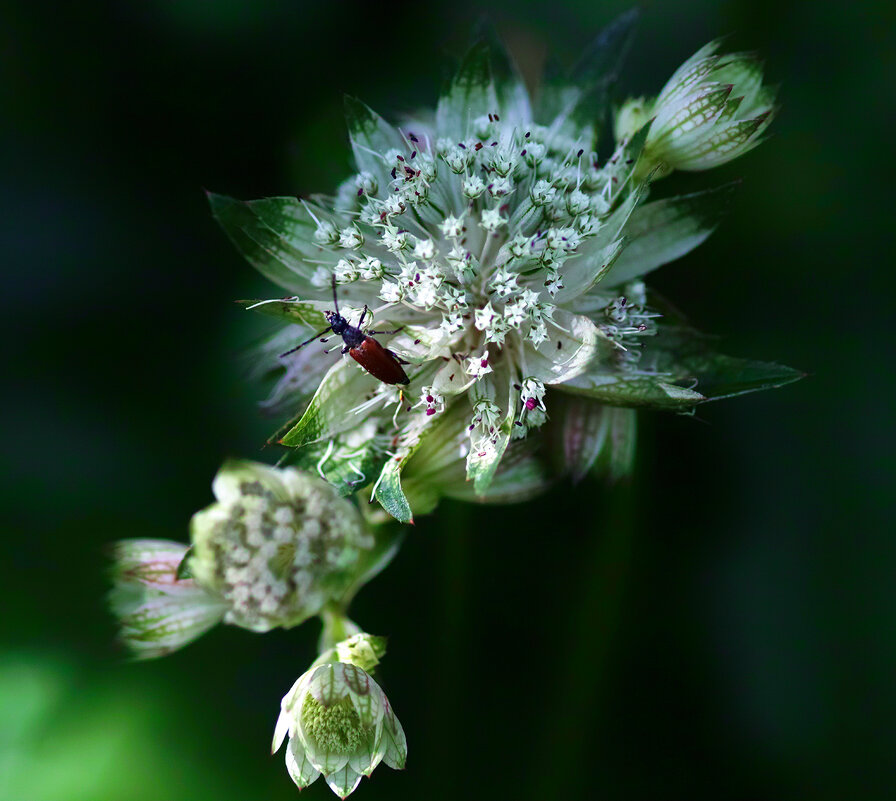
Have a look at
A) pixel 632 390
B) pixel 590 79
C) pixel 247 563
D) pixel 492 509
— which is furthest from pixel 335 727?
pixel 590 79

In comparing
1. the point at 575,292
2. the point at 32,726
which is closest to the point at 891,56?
the point at 575,292

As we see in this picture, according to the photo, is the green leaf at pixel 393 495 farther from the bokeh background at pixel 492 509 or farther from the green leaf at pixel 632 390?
the bokeh background at pixel 492 509

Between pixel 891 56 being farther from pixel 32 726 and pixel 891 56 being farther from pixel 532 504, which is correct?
pixel 32 726

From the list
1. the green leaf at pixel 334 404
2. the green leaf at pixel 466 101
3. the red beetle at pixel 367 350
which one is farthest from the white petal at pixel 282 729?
the green leaf at pixel 466 101

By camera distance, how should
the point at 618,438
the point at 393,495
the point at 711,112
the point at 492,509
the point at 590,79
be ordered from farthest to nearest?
the point at 492,509
the point at 590,79
the point at 618,438
the point at 711,112
the point at 393,495

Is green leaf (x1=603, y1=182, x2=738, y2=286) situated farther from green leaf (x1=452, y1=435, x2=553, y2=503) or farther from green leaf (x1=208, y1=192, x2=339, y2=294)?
green leaf (x1=208, y1=192, x2=339, y2=294)

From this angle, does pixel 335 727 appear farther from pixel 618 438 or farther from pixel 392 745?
pixel 618 438
